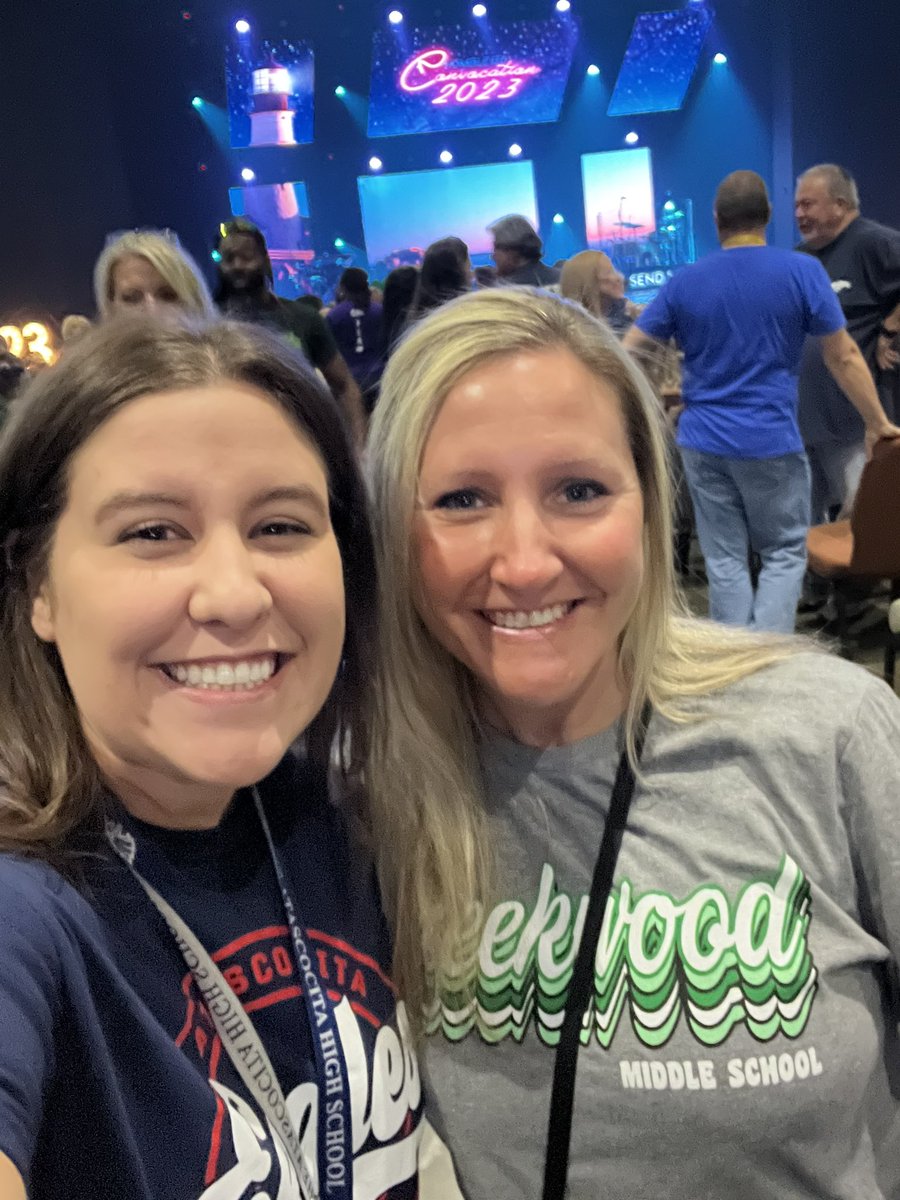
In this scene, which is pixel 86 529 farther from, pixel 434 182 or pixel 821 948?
pixel 434 182

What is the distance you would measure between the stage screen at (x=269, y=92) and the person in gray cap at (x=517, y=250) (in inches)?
253

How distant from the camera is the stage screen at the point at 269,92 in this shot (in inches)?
370

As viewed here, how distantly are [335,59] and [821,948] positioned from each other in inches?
417

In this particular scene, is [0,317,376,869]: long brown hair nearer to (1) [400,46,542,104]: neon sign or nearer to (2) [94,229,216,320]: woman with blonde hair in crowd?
(2) [94,229,216,320]: woman with blonde hair in crowd

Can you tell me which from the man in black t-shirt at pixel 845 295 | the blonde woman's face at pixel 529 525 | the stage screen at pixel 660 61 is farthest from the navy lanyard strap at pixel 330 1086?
the stage screen at pixel 660 61

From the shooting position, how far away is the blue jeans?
3.45 metres

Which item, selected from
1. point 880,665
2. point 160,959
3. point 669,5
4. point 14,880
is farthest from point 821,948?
point 669,5

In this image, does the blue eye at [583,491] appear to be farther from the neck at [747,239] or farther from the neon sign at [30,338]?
the neon sign at [30,338]

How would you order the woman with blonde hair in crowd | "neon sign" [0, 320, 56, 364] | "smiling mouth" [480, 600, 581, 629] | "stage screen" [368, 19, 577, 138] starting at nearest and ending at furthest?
"smiling mouth" [480, 600, 581, 629]
the woman with blonde hair in crowd
"neon sign" [0, 320, 56, 364]
"stage screen" [368, 19, 577, 138]

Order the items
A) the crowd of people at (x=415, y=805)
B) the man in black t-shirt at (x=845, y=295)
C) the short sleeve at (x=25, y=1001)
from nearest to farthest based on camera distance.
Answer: the short sleeve at (x=25, y=1001)
the crowd of people at (x=415, y=805)
the man in black t-shirt at (x=845, y=295)

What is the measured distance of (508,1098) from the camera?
3.43 ft

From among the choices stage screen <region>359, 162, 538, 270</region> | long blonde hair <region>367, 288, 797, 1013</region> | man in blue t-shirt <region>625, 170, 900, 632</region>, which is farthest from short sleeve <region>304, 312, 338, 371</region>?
stage screen <region>359, 162, 538, 270</region>

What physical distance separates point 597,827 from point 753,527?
106 inches

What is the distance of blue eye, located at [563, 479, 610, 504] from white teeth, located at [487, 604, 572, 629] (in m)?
0.13
